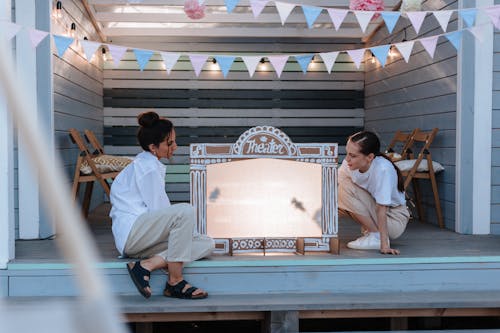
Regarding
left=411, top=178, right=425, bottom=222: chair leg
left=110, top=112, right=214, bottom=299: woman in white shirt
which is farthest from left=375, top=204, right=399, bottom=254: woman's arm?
left=411, top=178, right=425, bottom=222: chair leg

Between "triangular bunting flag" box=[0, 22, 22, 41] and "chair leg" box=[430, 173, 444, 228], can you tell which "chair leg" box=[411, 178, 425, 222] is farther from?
"triangular bunting flag" box=[0, 22, 22, 41]

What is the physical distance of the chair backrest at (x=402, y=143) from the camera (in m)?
Answer: 5.53

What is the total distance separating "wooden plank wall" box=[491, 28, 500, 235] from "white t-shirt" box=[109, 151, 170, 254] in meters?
2.51

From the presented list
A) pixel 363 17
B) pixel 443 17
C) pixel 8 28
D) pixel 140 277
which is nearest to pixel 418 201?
pixel 443 17

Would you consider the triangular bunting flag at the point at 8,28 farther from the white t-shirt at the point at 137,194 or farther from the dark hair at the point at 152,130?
the white t-shirt at the point at 137,194

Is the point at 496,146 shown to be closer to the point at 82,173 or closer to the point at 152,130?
the point at 152,130

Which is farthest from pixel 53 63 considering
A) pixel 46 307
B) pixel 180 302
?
pixel 46 307

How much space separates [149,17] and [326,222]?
389 centimetres

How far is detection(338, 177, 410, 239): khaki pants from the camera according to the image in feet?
12.9

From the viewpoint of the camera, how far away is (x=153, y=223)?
10.8 feet

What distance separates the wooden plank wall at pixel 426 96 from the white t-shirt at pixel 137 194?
2503 mm

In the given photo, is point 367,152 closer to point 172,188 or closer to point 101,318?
point 101,318

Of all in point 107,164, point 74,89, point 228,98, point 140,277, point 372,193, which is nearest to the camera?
point 140,277

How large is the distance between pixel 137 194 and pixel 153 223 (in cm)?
21
